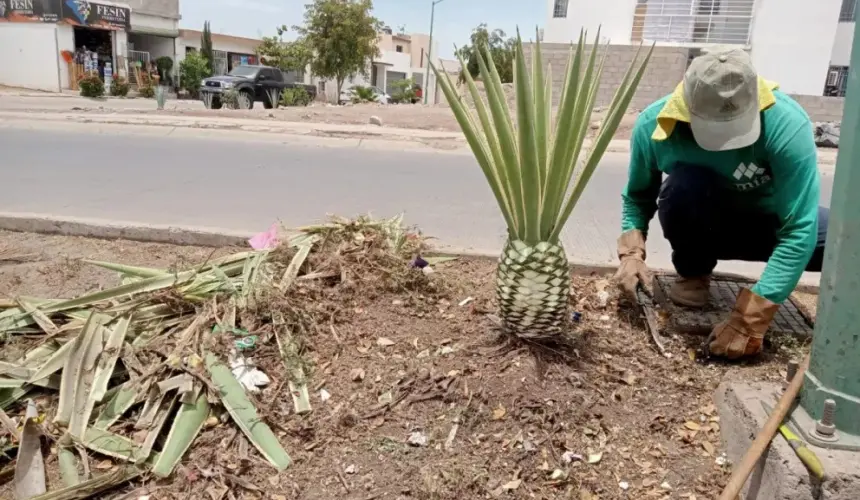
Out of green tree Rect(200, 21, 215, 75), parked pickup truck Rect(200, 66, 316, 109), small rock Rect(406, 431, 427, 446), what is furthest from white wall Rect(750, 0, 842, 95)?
green tree Rect(200, 21, 215, 75)

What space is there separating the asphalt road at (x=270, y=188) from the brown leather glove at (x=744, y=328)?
4.05ft

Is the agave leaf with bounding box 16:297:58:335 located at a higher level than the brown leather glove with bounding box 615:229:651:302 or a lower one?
lower

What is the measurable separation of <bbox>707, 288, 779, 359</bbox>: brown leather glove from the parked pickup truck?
60.2 ft

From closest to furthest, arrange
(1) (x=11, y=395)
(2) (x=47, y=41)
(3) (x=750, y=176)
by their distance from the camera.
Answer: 1. (1) (x=11, y=395)
2. (3) (x=750, y=176)
3. (2) (x=47, y=41)

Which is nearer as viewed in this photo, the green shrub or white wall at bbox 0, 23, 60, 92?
the green shrub

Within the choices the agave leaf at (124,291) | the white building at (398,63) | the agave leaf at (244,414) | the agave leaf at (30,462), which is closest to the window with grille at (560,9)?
the white building at (398,63)

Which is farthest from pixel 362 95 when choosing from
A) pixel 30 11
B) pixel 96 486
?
pixel 96 486

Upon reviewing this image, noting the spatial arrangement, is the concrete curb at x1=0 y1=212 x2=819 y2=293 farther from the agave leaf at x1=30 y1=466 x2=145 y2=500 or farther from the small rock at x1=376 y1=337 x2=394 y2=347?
the agave leaf at x1=30 y1=466 x2=145 y2=500

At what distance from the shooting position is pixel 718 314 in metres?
2.78

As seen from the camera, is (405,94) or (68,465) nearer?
(68,465)

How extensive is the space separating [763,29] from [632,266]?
22628mm

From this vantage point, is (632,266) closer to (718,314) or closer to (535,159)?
(718,314)

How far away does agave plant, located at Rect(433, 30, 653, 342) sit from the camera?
2014 millimetres

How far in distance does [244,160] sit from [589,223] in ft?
14.7
